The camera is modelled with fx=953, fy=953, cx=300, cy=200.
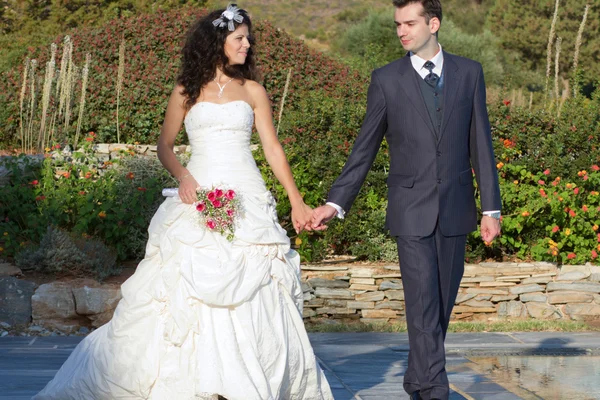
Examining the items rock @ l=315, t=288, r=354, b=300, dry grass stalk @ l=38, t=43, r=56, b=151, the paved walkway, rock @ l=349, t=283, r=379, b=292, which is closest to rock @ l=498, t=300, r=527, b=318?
the paved walkway

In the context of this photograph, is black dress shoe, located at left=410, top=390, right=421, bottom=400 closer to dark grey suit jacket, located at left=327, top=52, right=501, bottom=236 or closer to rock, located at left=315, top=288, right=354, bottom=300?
dark grey suit jacket, located at left=327, top=52, right=501, bottom=236

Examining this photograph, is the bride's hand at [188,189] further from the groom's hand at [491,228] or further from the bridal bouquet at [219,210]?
the groom's hand at [491,228]

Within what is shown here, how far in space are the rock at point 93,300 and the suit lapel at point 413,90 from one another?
12.1 ft

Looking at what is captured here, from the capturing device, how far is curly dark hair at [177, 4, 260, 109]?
5059mm

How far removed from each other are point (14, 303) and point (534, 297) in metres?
4.40

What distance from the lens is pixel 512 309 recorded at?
8.40m

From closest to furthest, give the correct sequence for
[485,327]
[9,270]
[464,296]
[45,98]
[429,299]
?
1. [429,299]
2. [9,270]
3. [485,327]
4. [464,296]
5. [45,98]

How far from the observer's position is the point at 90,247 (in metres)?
7.97

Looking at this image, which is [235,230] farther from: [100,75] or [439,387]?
[100,75]

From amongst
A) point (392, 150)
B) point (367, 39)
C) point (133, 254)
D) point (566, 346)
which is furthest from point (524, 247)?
point (367, 39)

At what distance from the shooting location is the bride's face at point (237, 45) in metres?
5.05

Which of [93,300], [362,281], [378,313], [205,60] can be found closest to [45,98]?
[93,300]

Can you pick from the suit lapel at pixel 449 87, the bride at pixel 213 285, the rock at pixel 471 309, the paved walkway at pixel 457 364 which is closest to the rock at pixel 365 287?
the paved walkway at pixel 457 364

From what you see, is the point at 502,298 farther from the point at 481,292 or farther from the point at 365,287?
the point at 365,287
